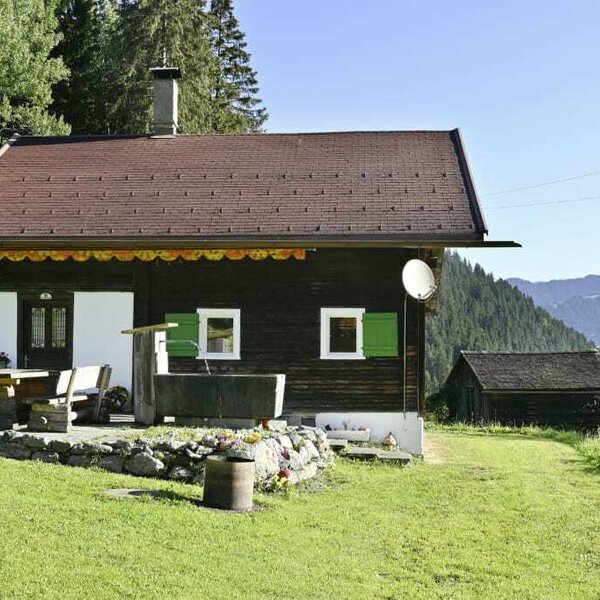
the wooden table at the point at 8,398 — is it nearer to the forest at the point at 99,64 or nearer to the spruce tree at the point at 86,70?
the forest at the point at 99,64

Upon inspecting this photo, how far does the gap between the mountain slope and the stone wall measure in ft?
339

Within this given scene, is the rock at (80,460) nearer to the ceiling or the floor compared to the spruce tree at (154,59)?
nearer to the floor

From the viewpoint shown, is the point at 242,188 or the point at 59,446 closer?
the point at 59,446

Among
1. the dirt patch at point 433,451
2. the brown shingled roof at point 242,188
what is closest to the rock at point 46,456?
the brown shingled roof at point 242,188

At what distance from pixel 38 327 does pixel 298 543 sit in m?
9.74

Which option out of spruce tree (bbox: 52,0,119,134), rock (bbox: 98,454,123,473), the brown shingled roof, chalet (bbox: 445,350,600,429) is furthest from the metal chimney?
chalet (bbox: 445,350,600,429)

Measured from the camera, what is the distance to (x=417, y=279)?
14.2 meters

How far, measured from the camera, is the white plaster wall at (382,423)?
14727mm

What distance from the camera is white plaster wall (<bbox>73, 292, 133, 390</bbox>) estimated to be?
15180 mm

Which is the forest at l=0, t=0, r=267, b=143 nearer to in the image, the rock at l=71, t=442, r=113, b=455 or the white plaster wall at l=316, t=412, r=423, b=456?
the white plaster wall at l=316, t=412, r=423, b=456

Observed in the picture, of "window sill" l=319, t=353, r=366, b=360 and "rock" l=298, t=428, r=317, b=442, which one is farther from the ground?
"window sill" l=319, t=353, r=366, b=360

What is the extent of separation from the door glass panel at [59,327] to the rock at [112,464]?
5997 millimetres

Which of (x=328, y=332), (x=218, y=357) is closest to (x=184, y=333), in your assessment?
(x=218, y=357)

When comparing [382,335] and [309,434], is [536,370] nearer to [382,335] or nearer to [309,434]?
[382,335]
